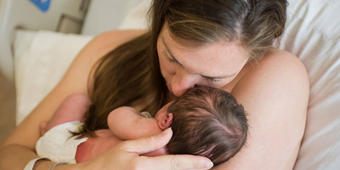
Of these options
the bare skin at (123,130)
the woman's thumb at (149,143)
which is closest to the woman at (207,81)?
the woman's thumb at (149,143)

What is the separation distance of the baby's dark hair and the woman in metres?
0.05

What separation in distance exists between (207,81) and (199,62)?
5.0 inches

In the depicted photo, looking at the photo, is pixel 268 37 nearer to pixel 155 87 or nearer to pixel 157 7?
pixel 157 7

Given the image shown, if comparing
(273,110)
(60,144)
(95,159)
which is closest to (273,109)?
(273,110)

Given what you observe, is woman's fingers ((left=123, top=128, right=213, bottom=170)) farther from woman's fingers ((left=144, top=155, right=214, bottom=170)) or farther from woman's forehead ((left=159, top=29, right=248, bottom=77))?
woman's forehead ((left=159, top=29, right=248, bottom=77))

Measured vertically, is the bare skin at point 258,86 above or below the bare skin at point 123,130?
above

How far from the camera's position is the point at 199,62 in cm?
87

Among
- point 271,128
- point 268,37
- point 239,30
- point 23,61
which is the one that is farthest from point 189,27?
point 23,61


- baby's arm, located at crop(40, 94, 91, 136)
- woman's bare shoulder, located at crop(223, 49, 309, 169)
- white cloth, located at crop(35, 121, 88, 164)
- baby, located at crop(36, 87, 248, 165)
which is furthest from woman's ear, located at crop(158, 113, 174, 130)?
baby's arm, located at crop(40, 94, 91, 136)

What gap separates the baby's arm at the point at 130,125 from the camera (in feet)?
3.23

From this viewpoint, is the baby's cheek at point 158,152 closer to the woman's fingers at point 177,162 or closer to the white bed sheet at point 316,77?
the woman's fingers at point 177,162

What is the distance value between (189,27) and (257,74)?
0.38 meters

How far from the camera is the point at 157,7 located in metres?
1.01

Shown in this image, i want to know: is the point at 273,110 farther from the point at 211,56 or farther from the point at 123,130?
the point at 123,130
